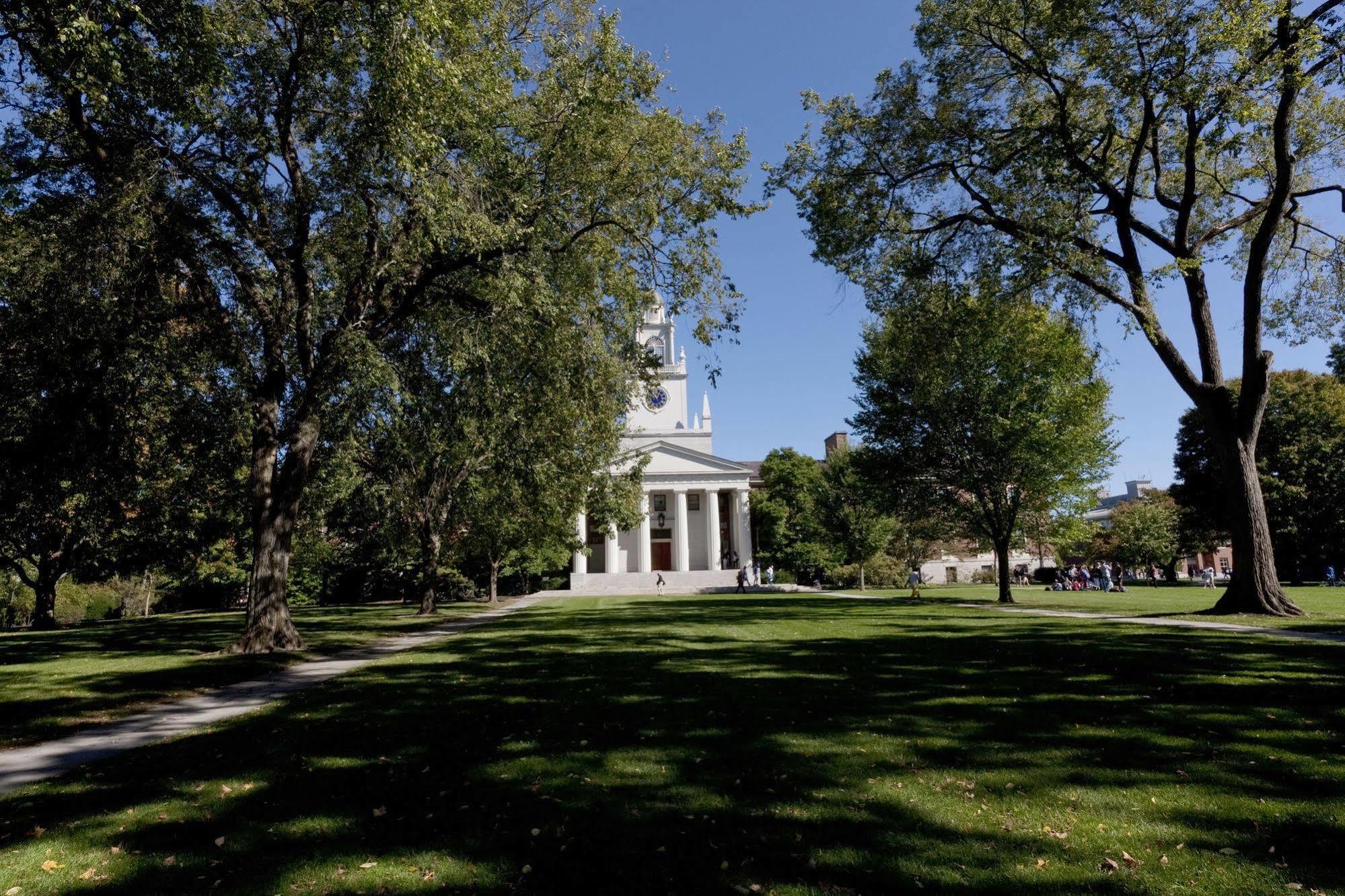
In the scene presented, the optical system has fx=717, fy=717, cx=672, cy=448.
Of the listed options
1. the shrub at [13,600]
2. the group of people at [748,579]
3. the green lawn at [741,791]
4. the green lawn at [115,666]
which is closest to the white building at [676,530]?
the group of people at [748,579]

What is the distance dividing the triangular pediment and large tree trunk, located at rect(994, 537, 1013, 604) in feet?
106

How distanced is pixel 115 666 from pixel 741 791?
1282cm

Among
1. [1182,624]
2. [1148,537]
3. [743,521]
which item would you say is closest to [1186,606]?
[1182,624]

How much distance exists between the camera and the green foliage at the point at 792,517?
2030 inches

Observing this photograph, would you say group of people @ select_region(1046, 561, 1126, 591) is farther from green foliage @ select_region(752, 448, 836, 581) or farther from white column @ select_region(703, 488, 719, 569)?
white column @ select_region(703, 488, 719, 569)

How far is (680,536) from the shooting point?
5806 cm

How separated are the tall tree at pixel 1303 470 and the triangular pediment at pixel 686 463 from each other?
104ft

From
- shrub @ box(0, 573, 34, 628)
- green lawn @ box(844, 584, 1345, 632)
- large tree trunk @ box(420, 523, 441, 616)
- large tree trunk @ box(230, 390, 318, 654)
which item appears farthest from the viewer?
shrub @ box(0, 573, 34, 628)

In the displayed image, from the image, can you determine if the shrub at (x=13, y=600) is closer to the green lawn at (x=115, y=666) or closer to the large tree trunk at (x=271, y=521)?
the green lawn at (x=115, y=666)

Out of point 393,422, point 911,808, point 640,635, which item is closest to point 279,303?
point 393,422

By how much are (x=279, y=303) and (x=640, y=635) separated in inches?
405

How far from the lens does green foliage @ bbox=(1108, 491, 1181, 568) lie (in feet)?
165

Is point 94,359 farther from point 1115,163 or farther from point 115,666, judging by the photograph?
point 1115,163

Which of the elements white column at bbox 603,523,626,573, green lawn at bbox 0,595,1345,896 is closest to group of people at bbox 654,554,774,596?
white column at bbox 603,523,626,573
